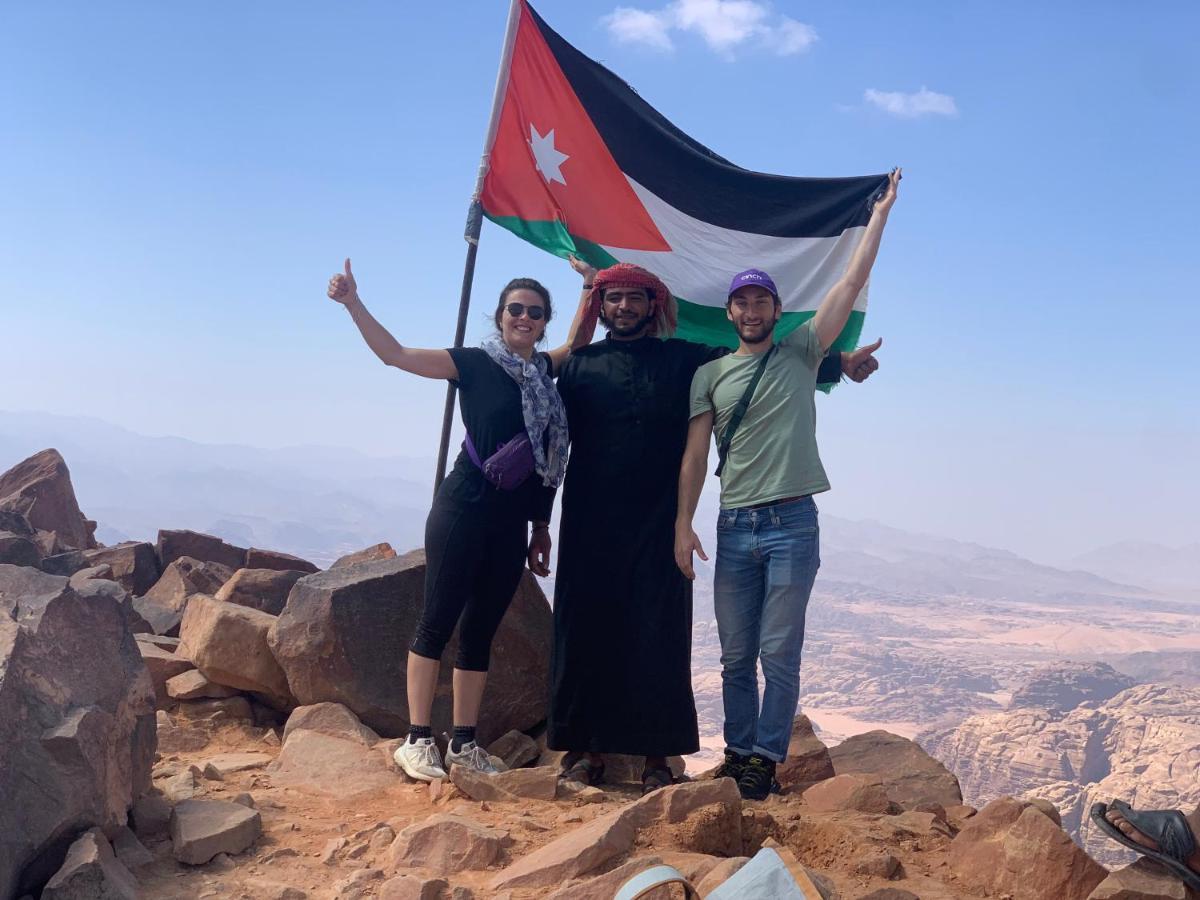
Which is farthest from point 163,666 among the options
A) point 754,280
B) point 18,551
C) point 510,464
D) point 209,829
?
point 754,280

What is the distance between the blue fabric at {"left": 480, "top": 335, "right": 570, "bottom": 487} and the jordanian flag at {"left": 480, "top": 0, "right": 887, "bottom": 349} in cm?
213

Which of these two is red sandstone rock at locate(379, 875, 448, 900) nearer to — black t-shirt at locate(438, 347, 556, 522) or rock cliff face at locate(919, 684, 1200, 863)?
black t-shirt at locate(438, 347, 556, 522)

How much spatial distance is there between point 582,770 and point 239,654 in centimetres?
234

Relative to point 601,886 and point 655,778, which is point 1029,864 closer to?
point 601,886

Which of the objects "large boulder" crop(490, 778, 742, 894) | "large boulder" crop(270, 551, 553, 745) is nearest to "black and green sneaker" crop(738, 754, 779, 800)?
"large boulder" crop(490, 778, 742, 894)

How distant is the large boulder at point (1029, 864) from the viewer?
371 centimetres

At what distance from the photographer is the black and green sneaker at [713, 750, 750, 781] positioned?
15.8 ft

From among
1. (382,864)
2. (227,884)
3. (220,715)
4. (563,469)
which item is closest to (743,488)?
(563,469)

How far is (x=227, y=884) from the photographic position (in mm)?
3801

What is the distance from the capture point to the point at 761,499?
4.66 meters

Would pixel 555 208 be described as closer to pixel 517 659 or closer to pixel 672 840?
→ pixel 517 659

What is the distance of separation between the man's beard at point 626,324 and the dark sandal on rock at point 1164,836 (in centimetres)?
291

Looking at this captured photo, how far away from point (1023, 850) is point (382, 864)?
247cm

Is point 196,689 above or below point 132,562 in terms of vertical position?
below
